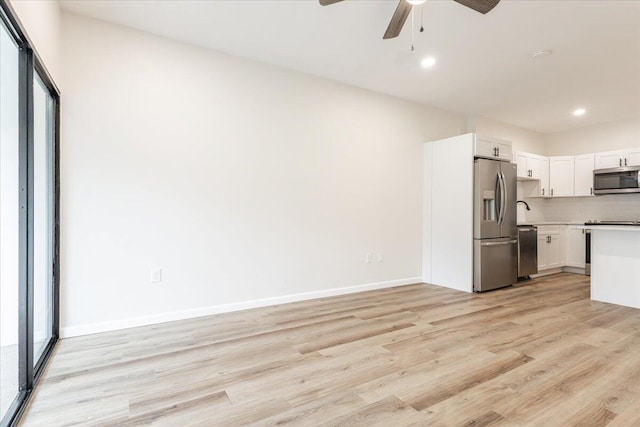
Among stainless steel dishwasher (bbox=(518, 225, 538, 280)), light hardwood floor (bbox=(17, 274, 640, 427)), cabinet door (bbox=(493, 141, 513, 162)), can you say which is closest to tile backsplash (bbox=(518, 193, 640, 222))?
stainless steel dishwasher (bbox=(518, 225, 538, 280))

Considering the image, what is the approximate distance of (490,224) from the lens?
448 centimetres

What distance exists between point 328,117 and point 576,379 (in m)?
3.47

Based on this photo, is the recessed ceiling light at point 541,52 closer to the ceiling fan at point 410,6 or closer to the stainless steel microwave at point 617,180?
the ceiling fan at point 410,6

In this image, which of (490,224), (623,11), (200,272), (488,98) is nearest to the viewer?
(623,11)

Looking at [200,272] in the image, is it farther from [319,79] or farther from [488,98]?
[488,98]

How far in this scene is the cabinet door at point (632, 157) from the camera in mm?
5312

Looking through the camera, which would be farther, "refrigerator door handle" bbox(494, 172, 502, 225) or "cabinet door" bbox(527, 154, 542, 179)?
"cabinet door" bbox(527, 154, 542, 179)

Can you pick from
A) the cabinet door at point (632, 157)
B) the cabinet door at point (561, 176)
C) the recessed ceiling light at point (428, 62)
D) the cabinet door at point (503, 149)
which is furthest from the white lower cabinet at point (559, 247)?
the recessed ceiling light at point (428, 62)

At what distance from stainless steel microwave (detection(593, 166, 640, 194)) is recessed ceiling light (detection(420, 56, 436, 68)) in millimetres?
4122

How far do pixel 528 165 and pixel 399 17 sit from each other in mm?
4775

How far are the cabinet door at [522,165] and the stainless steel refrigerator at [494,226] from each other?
120 cm

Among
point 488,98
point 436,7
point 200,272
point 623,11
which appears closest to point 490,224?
point 488,98

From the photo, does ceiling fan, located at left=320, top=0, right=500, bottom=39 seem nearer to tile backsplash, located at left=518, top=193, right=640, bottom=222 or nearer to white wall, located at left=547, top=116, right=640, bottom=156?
tile backsplash, located at left=518, top=193, right=640, bottom=222

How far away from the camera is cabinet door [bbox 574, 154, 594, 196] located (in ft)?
19.2
